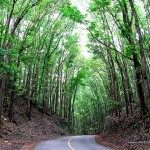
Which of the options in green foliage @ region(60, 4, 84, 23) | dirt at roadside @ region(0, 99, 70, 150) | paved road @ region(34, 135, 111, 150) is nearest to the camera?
paved road @ region(34, 135, 111, 150)

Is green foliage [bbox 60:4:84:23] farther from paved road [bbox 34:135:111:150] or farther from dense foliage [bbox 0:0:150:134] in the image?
paved road [bbox 34:135:111:150]

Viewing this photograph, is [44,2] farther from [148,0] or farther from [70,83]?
[70,83]

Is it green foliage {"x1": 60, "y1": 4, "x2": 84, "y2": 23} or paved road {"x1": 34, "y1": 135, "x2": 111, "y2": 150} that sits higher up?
green foliage {"x1": 60, "y1": 4, "x2": 84, "y2": 23}

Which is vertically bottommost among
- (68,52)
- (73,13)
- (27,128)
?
(27,128)

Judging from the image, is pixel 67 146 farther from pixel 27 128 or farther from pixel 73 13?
pixel 27 128

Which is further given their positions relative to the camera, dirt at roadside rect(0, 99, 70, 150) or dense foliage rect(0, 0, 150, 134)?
dirt at roadside rect(0, 99, 70, 150)

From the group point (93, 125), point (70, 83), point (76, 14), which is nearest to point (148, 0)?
point (76, 14)

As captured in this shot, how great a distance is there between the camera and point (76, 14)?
Answer: 16672 millimetres

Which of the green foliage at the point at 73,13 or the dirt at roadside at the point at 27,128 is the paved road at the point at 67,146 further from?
the green foliage at the point at 73,13

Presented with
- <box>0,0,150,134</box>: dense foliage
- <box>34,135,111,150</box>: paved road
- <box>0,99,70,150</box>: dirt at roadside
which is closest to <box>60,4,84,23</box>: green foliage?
<box>0,0,150,134</box>: dense foliage

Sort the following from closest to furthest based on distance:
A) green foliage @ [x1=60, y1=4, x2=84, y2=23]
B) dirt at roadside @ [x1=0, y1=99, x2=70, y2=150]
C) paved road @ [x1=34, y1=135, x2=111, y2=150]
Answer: paved road @ [x1=34, y1=135, x2=111, y2=150], green foliage @ [x1=60, y1=4, x2=84, y2=23], dirt at roadside @ [x1=0, y1=99, x2=70, y2=150]

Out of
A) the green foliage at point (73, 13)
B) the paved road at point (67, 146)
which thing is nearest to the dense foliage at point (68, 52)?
the green foliage at point (73, 13)

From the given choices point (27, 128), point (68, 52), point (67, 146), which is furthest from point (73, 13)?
point (68, 52)

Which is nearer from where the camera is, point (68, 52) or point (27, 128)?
point (27, 128)
